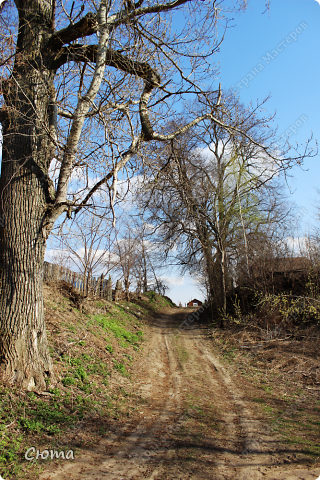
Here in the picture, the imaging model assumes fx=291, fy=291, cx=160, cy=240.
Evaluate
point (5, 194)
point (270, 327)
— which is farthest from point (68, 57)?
point (270, 327)

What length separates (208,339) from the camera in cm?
1233

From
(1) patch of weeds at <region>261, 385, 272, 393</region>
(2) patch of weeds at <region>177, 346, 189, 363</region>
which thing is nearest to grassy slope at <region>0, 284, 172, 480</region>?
(2) patch of weeds at <region>177, 346, 189, 363</region>

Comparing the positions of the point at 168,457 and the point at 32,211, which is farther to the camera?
the point at 32,211

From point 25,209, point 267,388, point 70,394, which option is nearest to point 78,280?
point 70,394

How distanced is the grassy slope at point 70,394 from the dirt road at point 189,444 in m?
0.38

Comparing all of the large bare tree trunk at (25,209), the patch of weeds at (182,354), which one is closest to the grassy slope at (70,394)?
Answer: the large bare tree trunk at (25,209)

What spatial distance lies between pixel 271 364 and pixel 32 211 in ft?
24.6

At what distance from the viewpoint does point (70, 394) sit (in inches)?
202

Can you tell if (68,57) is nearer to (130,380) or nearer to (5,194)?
(5,194)

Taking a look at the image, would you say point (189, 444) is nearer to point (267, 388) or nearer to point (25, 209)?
point (267, 388)

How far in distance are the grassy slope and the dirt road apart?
1.25ft

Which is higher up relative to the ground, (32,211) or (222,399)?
(32,211)

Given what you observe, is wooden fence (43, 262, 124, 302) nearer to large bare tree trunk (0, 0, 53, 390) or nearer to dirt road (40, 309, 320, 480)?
large bare tree trunk (0, 0, 53, 390)

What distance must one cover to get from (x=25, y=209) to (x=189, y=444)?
441cm
